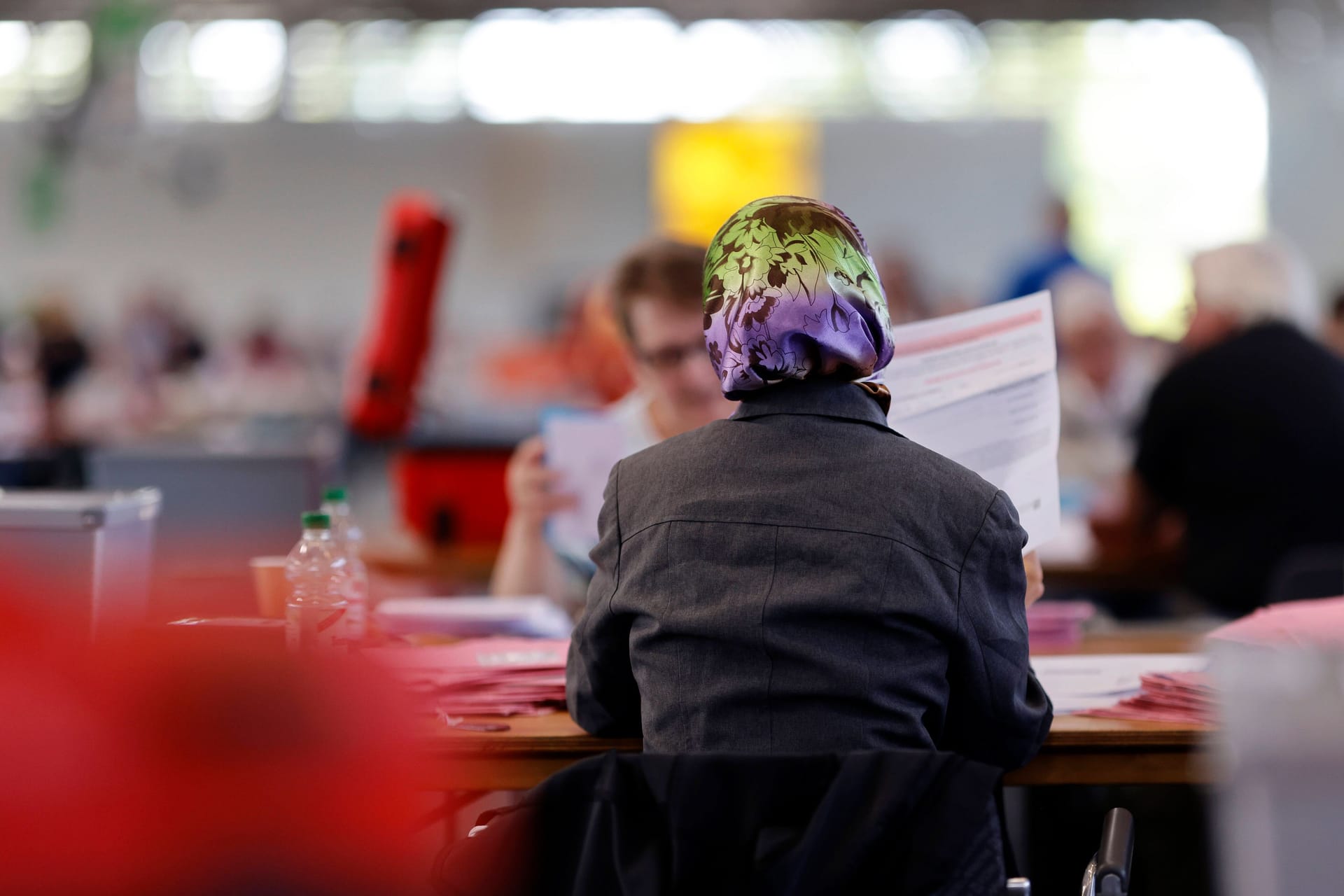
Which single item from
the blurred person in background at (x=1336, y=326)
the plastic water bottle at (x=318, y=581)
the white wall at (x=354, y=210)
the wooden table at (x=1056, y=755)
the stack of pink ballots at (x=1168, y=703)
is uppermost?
the white wall at (x=354, y=210)

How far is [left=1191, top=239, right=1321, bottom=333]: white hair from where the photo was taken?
3330 millimetres

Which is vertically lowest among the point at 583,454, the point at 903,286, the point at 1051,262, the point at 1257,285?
the point at 583,454

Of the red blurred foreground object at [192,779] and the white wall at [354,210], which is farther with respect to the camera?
the white wall at [354,210]

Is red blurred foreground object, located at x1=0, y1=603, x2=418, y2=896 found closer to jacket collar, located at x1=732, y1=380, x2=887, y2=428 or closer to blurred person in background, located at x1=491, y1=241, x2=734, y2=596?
jacket collar, located at x1=732, y1=380, x2=887, y2=428

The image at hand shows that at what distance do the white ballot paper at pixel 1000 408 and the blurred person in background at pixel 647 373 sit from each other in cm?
82

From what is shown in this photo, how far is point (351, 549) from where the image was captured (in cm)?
207

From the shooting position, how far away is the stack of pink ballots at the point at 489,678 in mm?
1671

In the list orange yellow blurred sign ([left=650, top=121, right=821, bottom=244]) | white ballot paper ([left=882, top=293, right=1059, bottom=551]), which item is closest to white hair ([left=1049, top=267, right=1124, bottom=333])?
white ballot paper ([left=882, top=293, right=1059, bottom=551])

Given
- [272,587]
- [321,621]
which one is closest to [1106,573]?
[272,587]

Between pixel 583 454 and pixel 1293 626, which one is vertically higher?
pixel 583 454

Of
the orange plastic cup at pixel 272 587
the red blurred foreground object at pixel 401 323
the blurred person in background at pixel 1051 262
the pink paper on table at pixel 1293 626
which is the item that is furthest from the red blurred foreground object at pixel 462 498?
the blurred person in background at pixel 1051 262

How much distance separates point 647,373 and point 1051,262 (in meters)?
5.32

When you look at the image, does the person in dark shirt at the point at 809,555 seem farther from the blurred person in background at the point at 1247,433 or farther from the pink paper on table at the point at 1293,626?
the blurred person in background at the point at 1247,433

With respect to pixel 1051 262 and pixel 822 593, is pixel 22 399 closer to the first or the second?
pixel 1051 262
